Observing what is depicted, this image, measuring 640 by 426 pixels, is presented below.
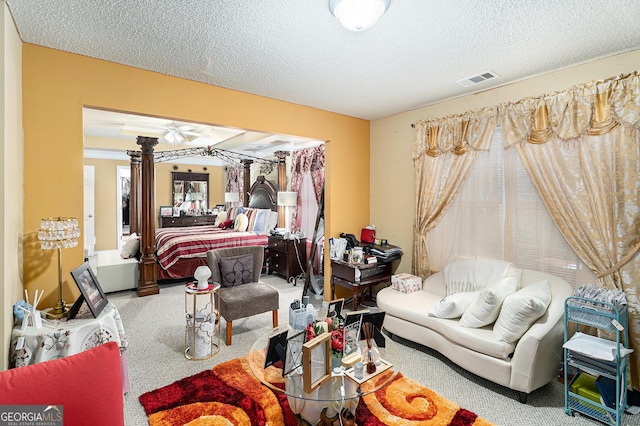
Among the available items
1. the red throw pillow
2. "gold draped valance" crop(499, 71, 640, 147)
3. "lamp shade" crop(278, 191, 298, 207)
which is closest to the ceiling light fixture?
"gold draped valance" crop(499, 71, 640, 147)

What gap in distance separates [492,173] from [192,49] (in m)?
2.97

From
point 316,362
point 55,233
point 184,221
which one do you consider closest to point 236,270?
point 55,233

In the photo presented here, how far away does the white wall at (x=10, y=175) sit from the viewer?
172 centimetres

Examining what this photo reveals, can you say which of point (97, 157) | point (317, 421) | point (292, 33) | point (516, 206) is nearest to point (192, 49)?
point (292, 33)

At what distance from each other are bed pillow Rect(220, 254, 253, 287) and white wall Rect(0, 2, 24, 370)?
166cm

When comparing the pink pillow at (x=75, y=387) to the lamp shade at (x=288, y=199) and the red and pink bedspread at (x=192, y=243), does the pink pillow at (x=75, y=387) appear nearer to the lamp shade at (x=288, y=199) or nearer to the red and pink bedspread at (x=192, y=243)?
the red and pink bedspread at (x=192, y=243)

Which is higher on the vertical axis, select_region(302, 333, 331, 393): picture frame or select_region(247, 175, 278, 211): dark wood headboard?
select_region(247, 175, 278, 211): dark wood headboard

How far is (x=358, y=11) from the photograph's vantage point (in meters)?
1.76

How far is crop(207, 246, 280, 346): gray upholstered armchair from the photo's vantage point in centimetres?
318

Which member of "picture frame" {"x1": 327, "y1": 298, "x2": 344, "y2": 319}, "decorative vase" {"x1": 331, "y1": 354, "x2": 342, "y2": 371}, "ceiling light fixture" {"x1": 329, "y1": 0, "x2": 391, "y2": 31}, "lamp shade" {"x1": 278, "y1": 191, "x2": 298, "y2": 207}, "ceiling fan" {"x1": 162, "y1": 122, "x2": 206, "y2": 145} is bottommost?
"decorative vase" {"x1": 331, "y1": 354, "x2": 342, "y2": 371}

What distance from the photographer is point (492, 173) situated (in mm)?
3203

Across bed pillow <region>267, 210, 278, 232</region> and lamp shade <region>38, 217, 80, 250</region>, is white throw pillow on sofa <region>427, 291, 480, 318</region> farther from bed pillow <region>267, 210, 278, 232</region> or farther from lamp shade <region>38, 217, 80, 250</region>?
bed pillow <region>267, 210, 278, 232</region>

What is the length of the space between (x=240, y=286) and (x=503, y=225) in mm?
2858

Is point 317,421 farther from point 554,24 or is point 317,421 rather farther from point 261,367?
point 554,24
